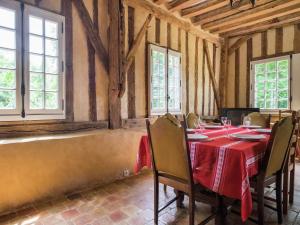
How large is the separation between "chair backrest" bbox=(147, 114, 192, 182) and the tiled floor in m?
0.62

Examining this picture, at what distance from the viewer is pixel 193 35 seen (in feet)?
16.7

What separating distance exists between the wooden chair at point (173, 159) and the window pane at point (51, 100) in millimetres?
1644

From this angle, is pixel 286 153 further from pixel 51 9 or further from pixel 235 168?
pixel 51 9

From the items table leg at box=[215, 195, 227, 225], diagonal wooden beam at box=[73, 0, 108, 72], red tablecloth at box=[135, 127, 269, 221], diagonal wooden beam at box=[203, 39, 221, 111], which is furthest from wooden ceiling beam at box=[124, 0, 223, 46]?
table leg at box=[215, 195, 227, 225]

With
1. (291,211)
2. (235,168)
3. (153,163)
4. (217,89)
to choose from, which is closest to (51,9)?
(153,163)

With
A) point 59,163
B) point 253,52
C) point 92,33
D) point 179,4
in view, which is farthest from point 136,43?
point 253,52

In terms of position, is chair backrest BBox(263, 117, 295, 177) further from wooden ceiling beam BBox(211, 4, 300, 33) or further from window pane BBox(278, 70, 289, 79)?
window pane BBox(278, 70, 289, 79)

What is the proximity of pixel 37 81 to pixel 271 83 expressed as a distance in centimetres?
500

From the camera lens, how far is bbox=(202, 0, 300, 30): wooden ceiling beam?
3.95 metres

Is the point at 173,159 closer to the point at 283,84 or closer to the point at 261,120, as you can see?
the point at 261,120

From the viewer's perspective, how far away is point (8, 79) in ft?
8.46

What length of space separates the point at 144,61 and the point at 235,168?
2.90 m

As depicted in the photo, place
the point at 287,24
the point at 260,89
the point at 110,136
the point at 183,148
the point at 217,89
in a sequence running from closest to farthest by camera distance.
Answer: the point at 183,148 < the point at 110,136 < the point at 287,24 < the point at 260,89 < the point at 217,89

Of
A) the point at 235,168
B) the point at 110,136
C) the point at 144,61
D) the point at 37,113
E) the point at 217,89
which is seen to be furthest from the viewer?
the point at 217,89
